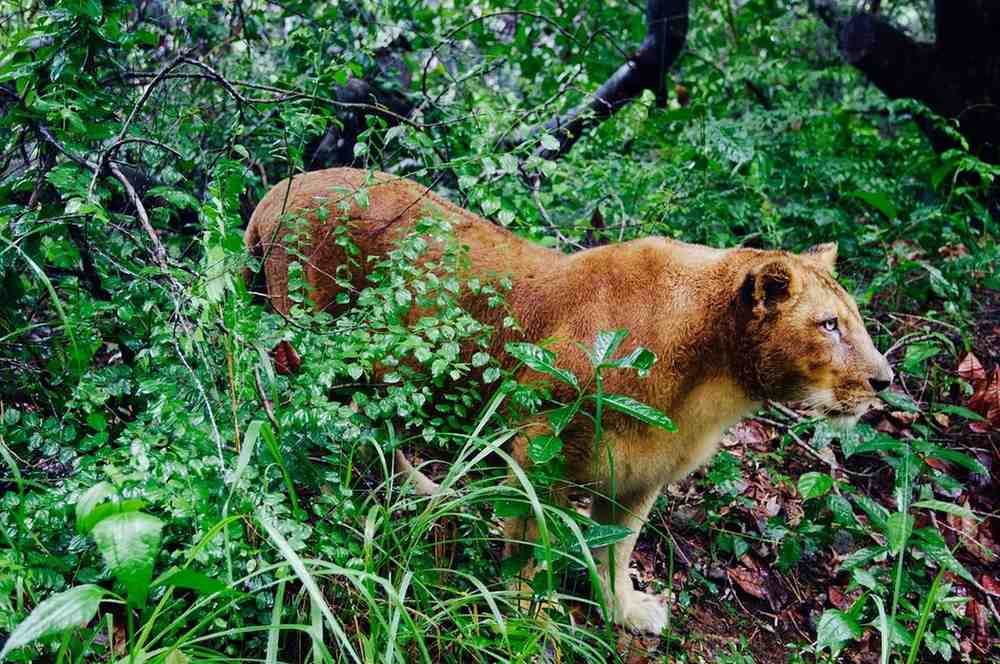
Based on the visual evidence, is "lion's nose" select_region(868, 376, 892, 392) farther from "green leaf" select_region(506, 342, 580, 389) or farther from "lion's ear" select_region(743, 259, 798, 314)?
"green leaf" select_region(506, 342, 580, 389)

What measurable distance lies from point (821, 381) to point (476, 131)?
2.23m

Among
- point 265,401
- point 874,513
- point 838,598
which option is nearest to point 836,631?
point 874,513

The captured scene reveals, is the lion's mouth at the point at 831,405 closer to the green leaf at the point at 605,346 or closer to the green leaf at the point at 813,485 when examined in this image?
the green leaf at the point at 813,485

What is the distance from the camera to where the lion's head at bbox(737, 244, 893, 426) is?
12.0ft

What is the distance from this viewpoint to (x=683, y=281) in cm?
391

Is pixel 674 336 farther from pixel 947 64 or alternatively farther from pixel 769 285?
pixel 947 64

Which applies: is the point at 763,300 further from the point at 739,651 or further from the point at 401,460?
the point at 401,460

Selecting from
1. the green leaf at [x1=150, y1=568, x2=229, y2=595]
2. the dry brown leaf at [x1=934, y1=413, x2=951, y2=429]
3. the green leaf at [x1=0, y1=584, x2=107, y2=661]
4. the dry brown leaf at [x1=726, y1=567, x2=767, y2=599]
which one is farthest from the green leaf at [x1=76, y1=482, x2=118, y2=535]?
the dry brown leaf at [x1=934, y1=413, x2=951, y2=429]

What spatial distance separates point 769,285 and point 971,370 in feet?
9.11

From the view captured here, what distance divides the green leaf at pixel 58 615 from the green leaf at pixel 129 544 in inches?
5.8

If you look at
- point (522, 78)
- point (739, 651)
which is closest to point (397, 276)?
point (739, 651)

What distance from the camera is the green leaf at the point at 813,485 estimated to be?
4273 millimetres

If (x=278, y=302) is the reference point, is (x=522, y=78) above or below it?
above

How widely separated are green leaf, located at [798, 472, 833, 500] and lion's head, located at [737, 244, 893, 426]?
695 mm
